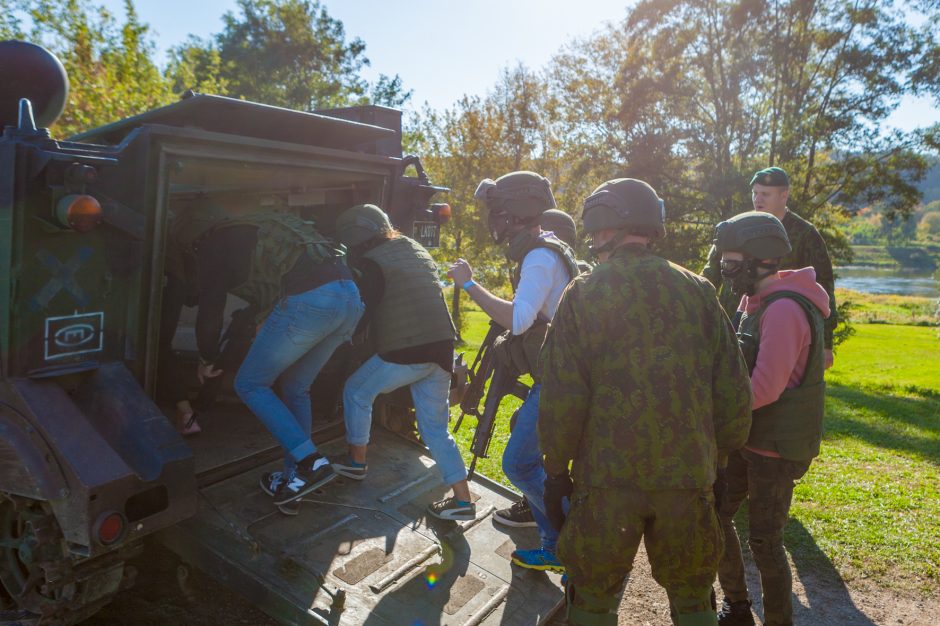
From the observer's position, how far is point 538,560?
11.4ft

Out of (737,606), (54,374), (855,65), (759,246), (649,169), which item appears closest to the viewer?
(54,374)

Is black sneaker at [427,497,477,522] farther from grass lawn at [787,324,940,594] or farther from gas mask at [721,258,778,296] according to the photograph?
grass lawn at [787,324,940,594]

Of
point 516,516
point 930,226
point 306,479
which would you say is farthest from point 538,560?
point 930,226

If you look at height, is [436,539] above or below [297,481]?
below

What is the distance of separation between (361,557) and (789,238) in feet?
11.1

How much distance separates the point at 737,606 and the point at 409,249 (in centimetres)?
250

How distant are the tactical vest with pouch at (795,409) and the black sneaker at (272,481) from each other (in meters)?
2.36

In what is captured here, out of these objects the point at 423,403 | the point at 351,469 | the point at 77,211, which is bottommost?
the point at 351,469

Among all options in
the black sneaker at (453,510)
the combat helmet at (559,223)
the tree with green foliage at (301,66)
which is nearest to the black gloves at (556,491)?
the black sneaker at (453,510)

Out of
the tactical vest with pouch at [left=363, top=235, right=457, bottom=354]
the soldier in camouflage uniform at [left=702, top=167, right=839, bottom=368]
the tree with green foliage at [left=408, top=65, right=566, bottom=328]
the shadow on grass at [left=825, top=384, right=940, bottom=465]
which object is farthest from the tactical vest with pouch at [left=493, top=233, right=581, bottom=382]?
the tree with green foliage at [left=408, top=65, right=566, bottom=328]

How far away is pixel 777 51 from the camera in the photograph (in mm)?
18562

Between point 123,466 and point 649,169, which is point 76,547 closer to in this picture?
point 123,466

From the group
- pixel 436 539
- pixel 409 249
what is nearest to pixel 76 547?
pixel 436 539

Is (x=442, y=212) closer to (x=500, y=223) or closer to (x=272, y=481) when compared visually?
(x=500, y=223)
